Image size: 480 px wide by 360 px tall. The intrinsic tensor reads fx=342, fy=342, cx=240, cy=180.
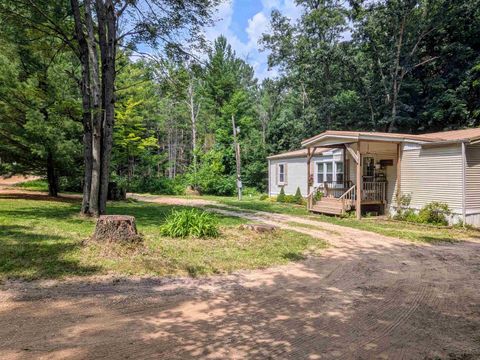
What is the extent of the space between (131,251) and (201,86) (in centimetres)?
3259

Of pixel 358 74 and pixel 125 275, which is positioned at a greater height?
pixel 358 74

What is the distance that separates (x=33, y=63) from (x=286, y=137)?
21.6 m

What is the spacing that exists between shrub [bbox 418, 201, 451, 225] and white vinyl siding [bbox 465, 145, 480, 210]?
72cm

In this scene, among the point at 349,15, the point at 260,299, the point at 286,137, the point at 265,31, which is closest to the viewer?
the point at 260,299

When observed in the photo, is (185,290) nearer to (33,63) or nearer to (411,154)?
(411,154)

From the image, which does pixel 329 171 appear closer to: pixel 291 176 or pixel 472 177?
pixel 291 176

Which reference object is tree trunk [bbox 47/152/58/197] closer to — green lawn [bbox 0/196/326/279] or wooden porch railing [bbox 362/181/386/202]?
green lawn [bbox 0/196/326/279]

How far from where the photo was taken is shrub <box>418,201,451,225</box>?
39.2ft

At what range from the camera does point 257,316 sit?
165 inches

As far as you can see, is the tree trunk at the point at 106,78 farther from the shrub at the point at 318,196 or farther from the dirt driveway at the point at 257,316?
the shrub at the point at 318,196

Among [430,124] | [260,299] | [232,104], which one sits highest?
[232,104]

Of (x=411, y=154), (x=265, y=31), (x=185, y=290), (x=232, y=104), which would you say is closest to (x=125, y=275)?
(x=185, y=290)

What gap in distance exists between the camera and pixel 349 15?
24.8 m

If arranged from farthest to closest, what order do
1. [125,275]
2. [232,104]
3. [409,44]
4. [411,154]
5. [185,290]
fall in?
1. [232,104]
2. [409,44]
3. [411,154]
4. [125,275]
5. [185,290]
